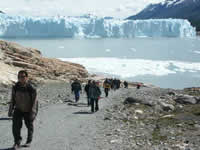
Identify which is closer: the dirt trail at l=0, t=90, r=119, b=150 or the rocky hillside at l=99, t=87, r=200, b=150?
the dirt trail at l=0, t=90, r=119, b=150

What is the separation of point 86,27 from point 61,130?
116349mm

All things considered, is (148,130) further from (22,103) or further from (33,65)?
(33,65)

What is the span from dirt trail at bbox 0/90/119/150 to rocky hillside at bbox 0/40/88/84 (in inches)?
551

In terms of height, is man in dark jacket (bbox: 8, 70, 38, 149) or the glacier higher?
the glacier

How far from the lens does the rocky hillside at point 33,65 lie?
89.6 feet

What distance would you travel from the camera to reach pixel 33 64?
1161 inches

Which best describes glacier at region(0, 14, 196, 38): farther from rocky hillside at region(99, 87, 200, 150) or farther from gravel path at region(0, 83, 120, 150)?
rocky hillside at region(99, 87, 200, 150)

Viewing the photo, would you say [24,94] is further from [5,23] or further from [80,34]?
[80,34]

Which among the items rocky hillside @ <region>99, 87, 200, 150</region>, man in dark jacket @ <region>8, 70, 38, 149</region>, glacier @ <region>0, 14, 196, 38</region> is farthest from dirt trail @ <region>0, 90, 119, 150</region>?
glacier @ <region>0, 14, 196, 38</region>

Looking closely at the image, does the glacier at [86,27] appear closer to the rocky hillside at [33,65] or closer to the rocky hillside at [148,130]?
the rocky hillside at [33,65]

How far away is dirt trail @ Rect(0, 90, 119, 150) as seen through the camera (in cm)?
716

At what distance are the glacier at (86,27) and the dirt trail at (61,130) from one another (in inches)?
4013

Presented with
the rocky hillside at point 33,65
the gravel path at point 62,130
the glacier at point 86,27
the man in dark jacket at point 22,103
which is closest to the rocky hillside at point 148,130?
the gravel path at point 62,130

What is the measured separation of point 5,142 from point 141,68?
150 ft
